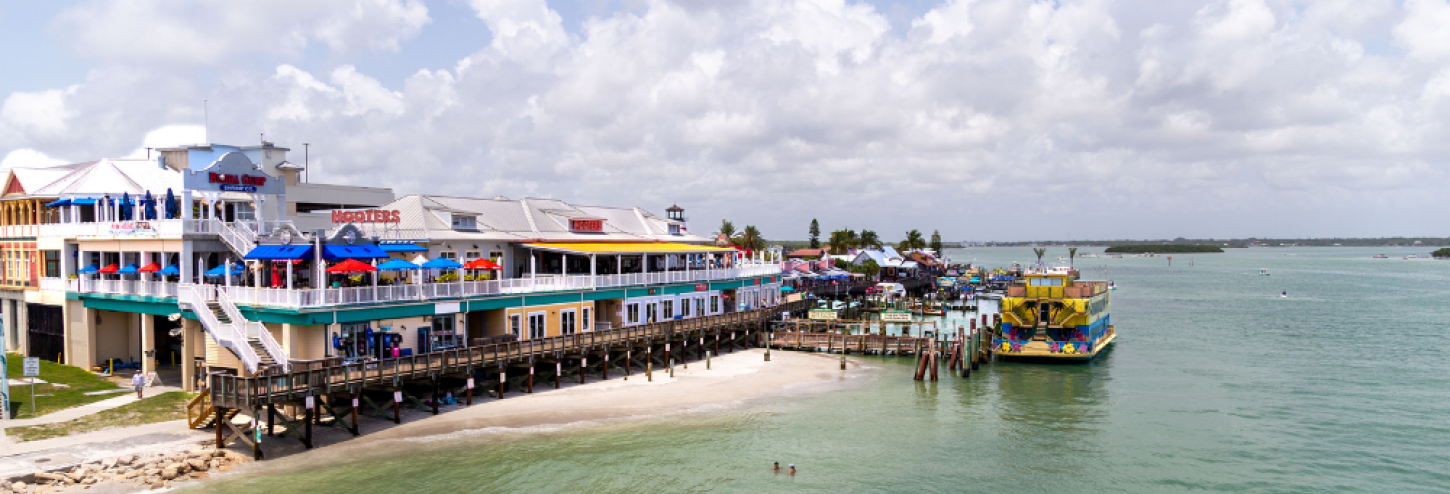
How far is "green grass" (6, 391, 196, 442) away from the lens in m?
28.4

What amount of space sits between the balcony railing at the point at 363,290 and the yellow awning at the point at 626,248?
5.97 feet

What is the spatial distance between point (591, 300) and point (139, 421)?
21369 millimetres

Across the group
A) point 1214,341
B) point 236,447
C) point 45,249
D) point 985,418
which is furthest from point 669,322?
point 1214,341

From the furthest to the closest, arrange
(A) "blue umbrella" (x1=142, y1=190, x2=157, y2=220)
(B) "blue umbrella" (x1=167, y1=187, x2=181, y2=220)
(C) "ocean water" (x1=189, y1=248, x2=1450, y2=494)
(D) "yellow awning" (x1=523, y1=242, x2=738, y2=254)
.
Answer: (D) "yellow awning" (x1=523, y1=242, x2=738, y2=254)
(A) "blue umbrella" (x1=142, y1=190, x2=157, y2=220)
(B) "blue umbrella" (x1=167, y1=187, x2=181, y2=220)
(C) "ocean water" (x1=189, y1=248, x2=1450, y2=494)

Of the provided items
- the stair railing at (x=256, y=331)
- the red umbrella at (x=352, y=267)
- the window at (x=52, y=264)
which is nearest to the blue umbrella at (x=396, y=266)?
the red umbrella at (x=352, y=267)

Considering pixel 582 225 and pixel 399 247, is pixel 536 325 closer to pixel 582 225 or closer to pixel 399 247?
pixel 399 247

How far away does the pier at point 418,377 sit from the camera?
28.1 metres

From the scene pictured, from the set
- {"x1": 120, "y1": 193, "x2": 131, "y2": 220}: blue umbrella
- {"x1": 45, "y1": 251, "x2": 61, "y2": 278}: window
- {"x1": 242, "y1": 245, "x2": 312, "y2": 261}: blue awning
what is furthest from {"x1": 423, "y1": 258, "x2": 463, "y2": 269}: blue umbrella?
{"x1": 45, "y1": 251, "x2": 61, "y2": 278}: window

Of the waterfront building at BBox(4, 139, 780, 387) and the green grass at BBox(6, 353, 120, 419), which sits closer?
the green grass at BBox(6, 353, 120, 419)

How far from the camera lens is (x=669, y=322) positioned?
48.7 metres

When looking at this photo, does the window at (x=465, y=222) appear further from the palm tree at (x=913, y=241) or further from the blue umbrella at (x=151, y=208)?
the palm tree at (x=913, y=241)

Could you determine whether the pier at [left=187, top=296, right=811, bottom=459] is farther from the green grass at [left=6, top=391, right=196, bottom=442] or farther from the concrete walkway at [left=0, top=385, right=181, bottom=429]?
the concrete walkway at [left=0, top=385, right=181, bottom=429]

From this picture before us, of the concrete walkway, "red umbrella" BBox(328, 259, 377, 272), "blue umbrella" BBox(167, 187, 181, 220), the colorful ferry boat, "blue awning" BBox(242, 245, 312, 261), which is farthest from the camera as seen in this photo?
the colorful ferry boat

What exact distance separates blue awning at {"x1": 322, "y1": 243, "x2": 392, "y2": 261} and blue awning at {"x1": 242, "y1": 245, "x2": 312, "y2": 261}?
696mm
